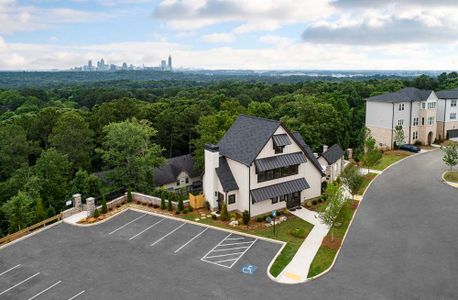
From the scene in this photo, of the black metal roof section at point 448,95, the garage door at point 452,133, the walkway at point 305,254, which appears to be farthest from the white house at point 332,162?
the garage door at point 452,133

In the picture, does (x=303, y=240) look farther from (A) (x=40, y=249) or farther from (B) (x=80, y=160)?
(B) (x=80, y=160)

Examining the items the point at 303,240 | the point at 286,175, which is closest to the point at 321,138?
the point at 286,175

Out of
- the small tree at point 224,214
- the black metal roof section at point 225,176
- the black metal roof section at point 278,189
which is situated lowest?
the small tree at point 224,214

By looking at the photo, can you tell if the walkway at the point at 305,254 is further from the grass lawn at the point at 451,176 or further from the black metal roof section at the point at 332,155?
the grass lawn at the point at 451,176

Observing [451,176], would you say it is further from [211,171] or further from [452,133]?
[211,171]

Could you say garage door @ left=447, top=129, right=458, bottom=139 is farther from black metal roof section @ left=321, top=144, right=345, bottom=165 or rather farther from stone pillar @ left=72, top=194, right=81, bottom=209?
stone pillar @ left=72, top=194, right=81, bottom=209

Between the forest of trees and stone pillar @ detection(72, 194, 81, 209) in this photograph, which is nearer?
stone pillar @ detection(72, 194, 81, 209)

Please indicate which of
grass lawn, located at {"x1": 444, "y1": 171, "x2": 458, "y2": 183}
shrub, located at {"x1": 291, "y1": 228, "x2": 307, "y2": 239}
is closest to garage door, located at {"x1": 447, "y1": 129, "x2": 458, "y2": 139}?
grass lawn, located at {"x1": 444, "y1": 171, "x2": 458, "y2": 183}
